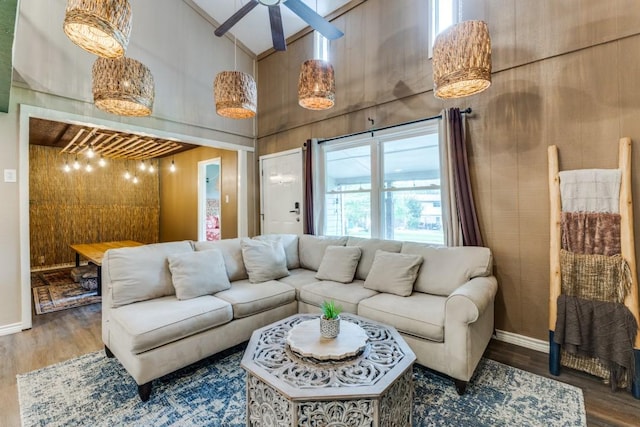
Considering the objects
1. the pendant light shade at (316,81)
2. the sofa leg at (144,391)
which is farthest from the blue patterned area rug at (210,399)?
the pendant light shade at (316,81)

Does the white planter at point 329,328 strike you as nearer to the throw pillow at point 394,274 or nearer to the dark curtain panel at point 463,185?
the throw pillow at point 394,274

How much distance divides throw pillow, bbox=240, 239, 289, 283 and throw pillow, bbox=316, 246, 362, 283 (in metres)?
0.44

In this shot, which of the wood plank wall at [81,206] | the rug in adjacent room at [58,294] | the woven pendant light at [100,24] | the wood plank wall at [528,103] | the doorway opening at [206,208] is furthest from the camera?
the doorway opening at [206,208]

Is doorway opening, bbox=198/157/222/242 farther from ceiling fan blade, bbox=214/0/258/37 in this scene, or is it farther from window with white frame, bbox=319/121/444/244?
ceiling fan blade, bbox=214/0/258/37

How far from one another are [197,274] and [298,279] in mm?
1069

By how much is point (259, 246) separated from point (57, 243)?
585cm

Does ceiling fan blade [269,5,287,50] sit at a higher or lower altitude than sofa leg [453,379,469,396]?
higher

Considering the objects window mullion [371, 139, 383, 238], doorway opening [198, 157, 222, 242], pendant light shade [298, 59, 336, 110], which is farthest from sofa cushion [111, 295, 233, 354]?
doorway opening [198, 157, 222, 242]

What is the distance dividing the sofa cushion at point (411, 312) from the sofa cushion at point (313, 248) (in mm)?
1075


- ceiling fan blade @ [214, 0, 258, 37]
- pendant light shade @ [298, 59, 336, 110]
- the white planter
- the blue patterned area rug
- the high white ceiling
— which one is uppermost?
the high white ceiling

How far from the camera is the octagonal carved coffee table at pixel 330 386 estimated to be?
131 centimetres

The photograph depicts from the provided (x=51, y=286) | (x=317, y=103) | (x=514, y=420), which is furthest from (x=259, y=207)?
(x=514, y=420)

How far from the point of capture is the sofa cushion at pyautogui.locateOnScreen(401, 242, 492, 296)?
102 inches

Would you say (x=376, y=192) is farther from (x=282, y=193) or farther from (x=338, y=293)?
(x=282, y=193)
